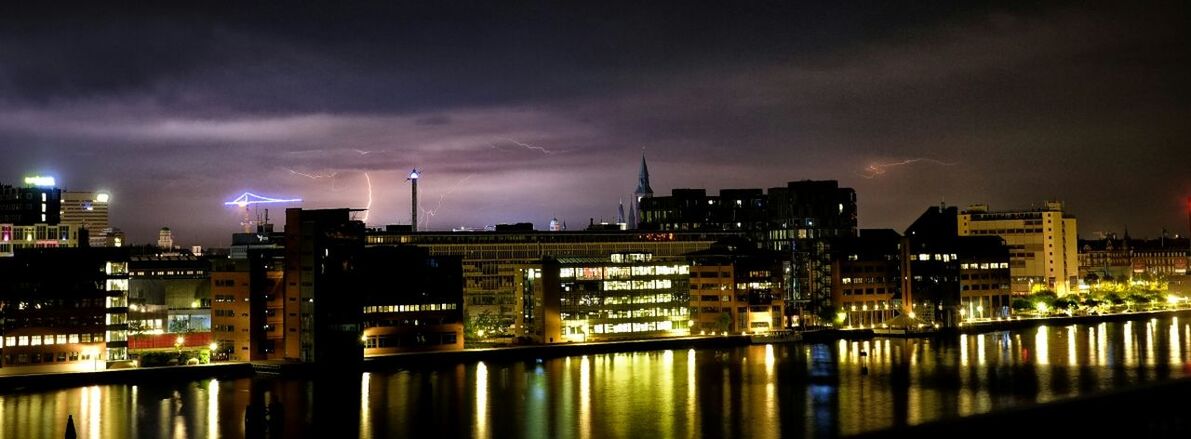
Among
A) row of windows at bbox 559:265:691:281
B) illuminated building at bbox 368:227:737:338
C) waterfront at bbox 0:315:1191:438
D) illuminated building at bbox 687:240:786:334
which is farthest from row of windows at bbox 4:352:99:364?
illuminated building at bbox 687:240:786:334

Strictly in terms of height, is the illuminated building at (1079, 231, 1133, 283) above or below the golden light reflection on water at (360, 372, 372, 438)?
above

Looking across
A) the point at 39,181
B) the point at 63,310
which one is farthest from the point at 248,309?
the point at 39,181

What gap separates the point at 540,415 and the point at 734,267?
32.0m

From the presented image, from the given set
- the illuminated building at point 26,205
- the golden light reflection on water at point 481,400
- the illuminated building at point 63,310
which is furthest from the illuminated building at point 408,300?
the illuminated building at point 26,205

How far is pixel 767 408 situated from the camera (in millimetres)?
42250

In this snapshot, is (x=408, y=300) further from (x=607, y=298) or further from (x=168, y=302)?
(x=168, y=302)

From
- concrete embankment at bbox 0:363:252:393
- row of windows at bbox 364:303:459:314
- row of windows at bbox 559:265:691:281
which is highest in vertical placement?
row of windows at bbox 559:265:691:281

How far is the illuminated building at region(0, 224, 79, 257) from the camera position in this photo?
84.4 meters

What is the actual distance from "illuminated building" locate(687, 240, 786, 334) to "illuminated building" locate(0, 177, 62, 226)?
5200 cm

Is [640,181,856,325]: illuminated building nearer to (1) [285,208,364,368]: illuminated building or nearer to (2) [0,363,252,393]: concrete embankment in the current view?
(1) [285,208,364,368]: illuminated building

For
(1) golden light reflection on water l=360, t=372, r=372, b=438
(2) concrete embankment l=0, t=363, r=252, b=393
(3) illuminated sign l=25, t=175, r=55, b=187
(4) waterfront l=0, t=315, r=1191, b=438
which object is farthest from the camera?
(3) illuminated sign l=25, t=175, r=55, b=187

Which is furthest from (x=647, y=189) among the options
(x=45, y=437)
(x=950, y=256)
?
(x=45, y=437)

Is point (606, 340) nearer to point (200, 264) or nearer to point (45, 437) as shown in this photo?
point (200, 264)

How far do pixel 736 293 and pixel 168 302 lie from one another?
34019 mm
